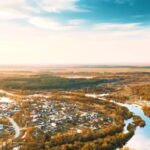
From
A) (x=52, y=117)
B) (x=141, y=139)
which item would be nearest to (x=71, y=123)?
(x=52, y=117)

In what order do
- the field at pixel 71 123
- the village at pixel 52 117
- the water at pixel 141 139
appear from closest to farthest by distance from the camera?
the field at pixel 71 123 → the water at pixel 141 139 → the village at pixel 52 117

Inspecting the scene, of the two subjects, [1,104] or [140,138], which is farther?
[1,104]

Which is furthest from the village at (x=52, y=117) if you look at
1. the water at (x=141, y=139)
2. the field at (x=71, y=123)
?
the water at (x=141, y=139)

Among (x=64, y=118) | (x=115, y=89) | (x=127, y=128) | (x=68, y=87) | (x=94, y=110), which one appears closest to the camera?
(x=127, y=128)

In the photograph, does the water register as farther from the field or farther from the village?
the village

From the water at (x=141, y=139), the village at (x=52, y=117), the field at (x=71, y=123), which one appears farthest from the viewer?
the village at (x=52, y=117)

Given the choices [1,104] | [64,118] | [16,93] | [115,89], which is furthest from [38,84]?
[64,118]

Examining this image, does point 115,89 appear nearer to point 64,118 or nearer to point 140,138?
point 64,118

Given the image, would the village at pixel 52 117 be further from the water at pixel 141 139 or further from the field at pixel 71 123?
the water at pixel 141 139

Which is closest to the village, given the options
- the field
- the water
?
the field

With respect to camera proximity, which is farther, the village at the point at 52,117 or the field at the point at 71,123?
the village at the point at 52,117

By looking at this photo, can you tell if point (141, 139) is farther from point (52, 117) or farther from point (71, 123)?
point (52, 117)
